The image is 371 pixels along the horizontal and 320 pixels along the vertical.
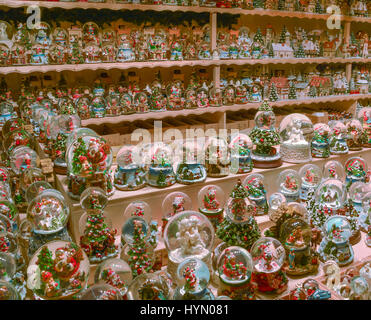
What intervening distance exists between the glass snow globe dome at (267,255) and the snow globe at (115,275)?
59 centimetres

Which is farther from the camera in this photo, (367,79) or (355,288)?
(367,79)

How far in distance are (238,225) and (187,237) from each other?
285mm

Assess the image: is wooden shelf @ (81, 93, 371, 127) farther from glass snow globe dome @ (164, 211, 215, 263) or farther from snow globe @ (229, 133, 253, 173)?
glass snow globe dome @ (164, 211, 215, 263)

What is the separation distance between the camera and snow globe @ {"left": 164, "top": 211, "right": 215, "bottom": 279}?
1.84m

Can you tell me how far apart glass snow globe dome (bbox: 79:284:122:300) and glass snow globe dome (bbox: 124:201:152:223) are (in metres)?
0.67

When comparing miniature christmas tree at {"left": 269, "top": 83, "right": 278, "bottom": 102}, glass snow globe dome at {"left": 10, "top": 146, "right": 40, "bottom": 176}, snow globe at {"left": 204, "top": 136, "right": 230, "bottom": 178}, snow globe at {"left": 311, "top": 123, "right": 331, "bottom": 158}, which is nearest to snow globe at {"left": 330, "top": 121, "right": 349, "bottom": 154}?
snow globe at {"left": 311, "top": 123, "right": 331, "bottom": 158}

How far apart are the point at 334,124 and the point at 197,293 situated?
2.18m

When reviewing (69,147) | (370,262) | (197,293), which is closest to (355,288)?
(370,262)

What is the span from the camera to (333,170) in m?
2.73

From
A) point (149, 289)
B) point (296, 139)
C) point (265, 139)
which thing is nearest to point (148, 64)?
point (265, 139)

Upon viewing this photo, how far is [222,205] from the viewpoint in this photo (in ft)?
7.41

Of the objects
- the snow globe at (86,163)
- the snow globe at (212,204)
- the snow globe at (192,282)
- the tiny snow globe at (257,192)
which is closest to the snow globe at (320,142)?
the tiny snow globe at (257,192)

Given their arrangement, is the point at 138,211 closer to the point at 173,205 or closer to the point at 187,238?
the point at 173,205
